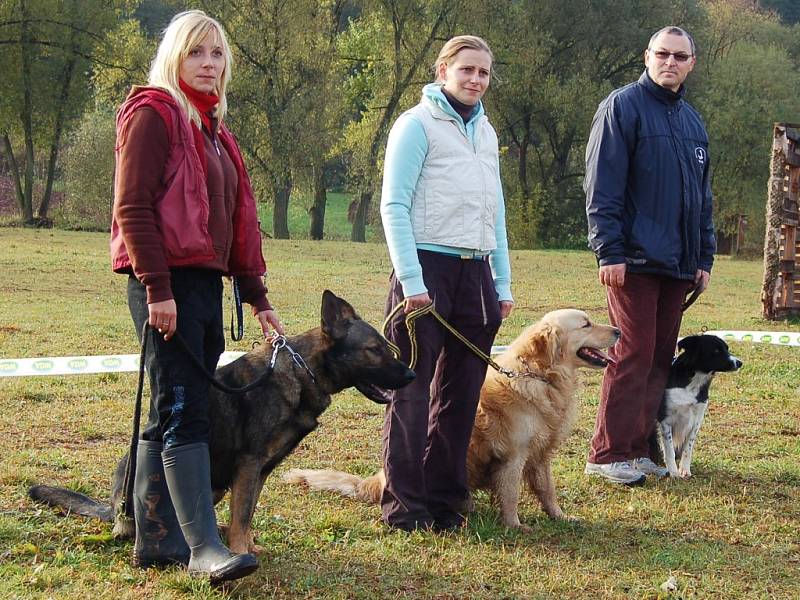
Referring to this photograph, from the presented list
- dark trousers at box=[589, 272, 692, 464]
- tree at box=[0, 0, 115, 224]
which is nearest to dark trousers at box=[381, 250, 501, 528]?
dark trousers at box=[589, 272, 692, 464]

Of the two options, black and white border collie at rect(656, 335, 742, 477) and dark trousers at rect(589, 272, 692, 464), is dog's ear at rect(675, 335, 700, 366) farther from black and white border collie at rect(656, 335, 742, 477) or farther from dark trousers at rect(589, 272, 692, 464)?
dark trousers at rect(589, 272, 692, 464)

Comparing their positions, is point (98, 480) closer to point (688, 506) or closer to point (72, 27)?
point (688, 506)

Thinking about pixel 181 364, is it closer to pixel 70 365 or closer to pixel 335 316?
pixel 335 316

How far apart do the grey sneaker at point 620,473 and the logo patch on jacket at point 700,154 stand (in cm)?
190

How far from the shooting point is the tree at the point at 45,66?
32.2 metres

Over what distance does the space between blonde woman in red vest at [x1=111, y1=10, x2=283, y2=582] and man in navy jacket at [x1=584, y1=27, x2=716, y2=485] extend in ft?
8.32

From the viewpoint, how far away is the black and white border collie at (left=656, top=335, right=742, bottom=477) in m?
6.04

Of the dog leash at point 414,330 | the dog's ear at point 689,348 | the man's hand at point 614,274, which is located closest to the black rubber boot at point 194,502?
the dog leash at point 414,330

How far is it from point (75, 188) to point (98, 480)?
104 feet

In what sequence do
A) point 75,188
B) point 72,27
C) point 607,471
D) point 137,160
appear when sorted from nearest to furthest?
point 137,160 < point 607,471 < point 72,27 < point 75,188

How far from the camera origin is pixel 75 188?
114 ft

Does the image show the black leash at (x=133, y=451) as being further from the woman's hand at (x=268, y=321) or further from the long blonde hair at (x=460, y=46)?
the long blonde hair at (x=460, y=46)

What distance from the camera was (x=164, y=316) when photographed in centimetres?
345

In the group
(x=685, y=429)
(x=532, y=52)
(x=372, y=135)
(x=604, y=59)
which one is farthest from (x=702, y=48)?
(x=685, y=429)
